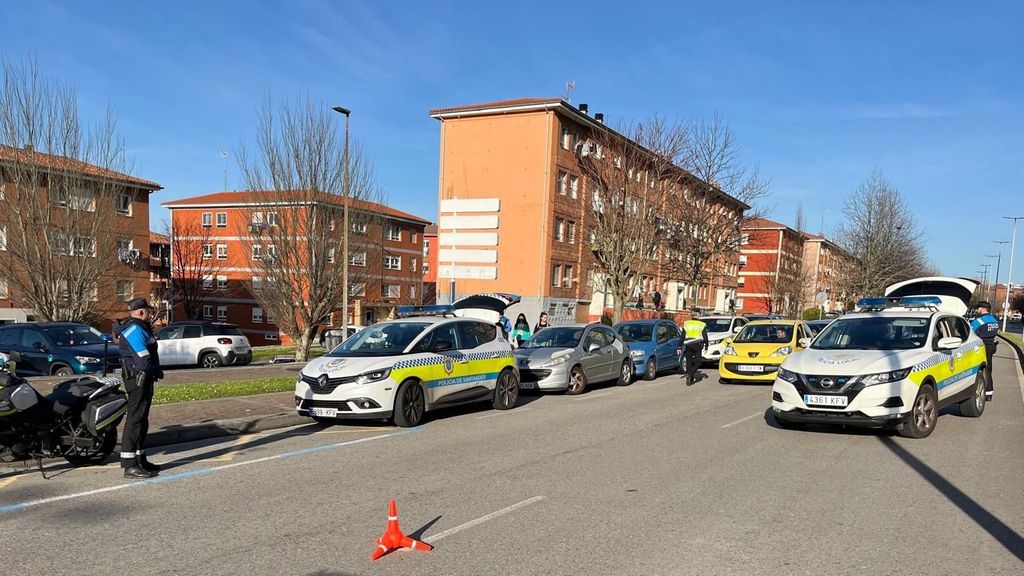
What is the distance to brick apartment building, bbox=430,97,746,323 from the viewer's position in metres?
40.1

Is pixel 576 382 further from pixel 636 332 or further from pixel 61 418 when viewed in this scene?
pixel 61 418

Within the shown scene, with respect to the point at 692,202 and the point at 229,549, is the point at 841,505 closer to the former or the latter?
the point at 229,549

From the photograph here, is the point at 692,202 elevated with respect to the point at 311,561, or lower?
elevated

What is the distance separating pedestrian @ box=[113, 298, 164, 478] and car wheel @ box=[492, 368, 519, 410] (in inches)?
242

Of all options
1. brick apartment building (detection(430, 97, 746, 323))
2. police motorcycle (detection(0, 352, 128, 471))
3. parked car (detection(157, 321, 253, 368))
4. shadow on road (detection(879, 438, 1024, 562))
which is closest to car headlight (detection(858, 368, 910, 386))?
shadow on road (detection(879, 438, 1024, 562))

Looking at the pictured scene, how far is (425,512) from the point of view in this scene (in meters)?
5.75

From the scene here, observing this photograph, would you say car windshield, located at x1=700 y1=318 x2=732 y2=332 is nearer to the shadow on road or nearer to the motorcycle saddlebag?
the shadow on road

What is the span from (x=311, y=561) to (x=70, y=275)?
23842 millimetres

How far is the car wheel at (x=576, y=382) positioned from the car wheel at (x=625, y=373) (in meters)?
1.88

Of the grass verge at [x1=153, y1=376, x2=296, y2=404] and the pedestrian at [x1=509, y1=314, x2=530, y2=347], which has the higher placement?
the pedestrian at [x1=509, y1=314, x2=530, y2=347]

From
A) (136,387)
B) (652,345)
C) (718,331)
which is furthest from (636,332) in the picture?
(136,387)

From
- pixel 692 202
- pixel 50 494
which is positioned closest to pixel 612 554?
pixel 50 494

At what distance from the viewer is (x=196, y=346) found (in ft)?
77.0

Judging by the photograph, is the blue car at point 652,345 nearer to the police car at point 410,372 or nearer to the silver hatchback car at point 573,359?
the silver hatchback car at point 573,359
